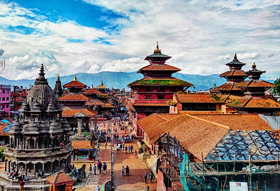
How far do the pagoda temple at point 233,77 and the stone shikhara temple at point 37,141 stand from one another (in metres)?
25.0

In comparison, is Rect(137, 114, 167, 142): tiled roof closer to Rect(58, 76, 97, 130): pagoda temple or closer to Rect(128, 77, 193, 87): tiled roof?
Rect(128, 77, 193, 87): tiled roof

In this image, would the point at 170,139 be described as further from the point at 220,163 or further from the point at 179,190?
the point at 220,163

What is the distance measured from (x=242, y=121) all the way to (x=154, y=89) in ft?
79.3

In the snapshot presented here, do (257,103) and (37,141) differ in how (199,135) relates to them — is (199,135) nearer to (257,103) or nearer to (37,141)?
(257,103)

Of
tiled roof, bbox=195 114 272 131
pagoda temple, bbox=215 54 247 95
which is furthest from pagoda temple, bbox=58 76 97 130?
tiled roof, bbox=195 114 272 131

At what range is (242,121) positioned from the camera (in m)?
20.1

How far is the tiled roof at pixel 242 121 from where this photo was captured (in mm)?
18359

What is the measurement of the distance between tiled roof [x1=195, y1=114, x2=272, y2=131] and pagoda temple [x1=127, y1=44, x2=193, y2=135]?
64.8 ft

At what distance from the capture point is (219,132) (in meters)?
16.2

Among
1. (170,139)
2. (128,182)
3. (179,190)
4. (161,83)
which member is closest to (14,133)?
(128,182)

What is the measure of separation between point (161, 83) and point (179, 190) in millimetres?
29316

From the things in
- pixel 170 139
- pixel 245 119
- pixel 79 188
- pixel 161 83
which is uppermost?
pixel 161 83

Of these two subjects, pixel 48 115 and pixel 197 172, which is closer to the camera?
pixel 197 172

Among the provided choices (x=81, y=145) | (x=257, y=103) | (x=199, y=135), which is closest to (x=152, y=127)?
(x=81, y=145)
